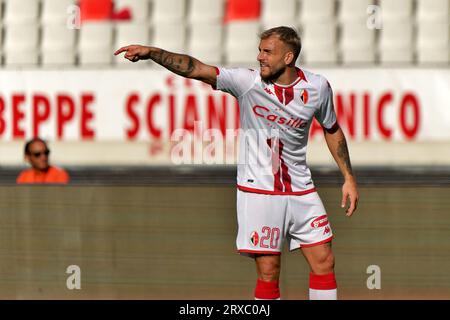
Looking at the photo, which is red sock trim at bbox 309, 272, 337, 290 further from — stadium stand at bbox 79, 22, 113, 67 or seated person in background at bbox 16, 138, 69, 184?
stadium stand at bbox 79, 22, 113, 67

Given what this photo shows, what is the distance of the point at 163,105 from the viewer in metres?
12.6

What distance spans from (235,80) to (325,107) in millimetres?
490

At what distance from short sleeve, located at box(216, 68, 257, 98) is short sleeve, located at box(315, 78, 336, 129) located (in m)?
0.36

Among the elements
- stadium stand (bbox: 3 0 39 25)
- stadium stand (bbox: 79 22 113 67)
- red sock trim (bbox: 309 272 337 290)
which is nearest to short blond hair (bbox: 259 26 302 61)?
red sock trim (bbox: 309 272 337 290)

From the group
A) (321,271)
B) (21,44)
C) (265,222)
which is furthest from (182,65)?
(21,44)

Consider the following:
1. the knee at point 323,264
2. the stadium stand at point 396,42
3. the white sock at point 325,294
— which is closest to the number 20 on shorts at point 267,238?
the knee at point 323,264

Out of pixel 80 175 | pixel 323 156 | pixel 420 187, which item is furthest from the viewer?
pixel 323 156

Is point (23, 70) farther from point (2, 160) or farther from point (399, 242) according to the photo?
point (399, 242)

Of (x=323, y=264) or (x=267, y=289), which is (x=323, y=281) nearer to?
(x=323, y=264)

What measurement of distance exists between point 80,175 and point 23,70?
5081 millimetres

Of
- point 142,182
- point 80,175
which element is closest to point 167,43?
point 80,175

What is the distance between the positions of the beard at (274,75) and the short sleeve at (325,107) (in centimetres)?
23

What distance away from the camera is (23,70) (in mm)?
12750

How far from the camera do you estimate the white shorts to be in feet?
16.7
